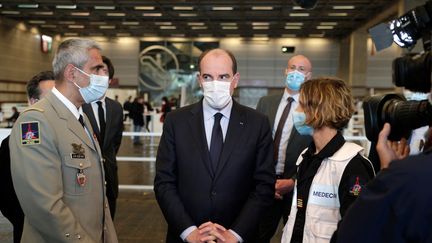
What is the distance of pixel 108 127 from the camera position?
416 cm

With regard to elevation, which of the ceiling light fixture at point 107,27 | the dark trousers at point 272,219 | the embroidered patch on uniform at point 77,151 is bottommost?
the dark trousers at point 272,219

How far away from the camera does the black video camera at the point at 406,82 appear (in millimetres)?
1372

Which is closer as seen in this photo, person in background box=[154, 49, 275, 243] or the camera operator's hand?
the camera operator's hand

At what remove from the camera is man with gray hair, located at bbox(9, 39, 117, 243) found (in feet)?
6.72

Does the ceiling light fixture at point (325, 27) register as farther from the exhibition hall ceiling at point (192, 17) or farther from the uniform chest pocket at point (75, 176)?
the uniform chest pocket at point (75, 176)

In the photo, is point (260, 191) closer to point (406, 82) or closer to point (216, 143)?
point (216, 143)

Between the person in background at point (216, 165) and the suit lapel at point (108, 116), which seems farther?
the suit lapel at point (108, 116)

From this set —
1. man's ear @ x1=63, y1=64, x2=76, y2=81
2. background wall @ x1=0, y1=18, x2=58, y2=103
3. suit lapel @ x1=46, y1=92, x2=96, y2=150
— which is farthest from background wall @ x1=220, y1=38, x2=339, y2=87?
suit lapel @ x1=46, y1=92, x2=96, y2=150

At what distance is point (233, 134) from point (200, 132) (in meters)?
0.20

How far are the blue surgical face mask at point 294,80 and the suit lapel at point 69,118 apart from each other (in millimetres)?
1924

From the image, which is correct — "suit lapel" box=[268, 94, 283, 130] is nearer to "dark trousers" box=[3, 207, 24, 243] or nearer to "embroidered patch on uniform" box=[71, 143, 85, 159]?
"embroidered patch on uniform" box=[71, 143, 85, 159]

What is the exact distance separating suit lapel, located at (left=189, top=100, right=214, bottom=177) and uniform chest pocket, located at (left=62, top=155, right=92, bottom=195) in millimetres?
641

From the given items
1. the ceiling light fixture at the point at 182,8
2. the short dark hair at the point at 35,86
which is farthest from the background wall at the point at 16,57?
the short dark hair at the point at 35,86

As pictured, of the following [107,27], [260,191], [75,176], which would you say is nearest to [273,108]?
[260,191]
